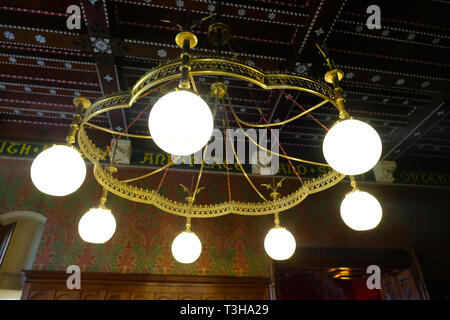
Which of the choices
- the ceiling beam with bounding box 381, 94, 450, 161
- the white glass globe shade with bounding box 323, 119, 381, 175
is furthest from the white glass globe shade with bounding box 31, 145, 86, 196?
the ceiling beam with bounding box 381, 94, 450, 161

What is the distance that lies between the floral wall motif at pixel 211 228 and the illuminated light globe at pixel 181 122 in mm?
3414

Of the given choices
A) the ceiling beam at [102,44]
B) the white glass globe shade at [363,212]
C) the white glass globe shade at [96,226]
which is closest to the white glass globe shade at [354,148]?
the white glass globe shade at [363,212]

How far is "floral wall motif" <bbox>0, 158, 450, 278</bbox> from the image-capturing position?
13.6 ft

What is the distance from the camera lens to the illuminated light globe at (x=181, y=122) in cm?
124

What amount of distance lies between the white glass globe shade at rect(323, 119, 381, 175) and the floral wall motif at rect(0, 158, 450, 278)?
10.7ft

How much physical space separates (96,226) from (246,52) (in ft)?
8.32

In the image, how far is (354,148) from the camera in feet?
4.96

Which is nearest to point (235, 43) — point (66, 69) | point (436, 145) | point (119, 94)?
point (119, 94)

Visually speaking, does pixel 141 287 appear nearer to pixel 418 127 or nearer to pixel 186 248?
Answer: pixel 186 248

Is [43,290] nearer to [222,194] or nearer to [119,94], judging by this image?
[222,194]

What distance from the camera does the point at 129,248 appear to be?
4.25 meters

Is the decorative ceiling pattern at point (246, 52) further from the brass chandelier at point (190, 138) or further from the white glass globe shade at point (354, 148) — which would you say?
the white glass globe shade at point (354, 148)

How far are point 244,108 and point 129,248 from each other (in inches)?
108

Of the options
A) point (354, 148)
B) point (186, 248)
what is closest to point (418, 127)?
point (354, 148)
